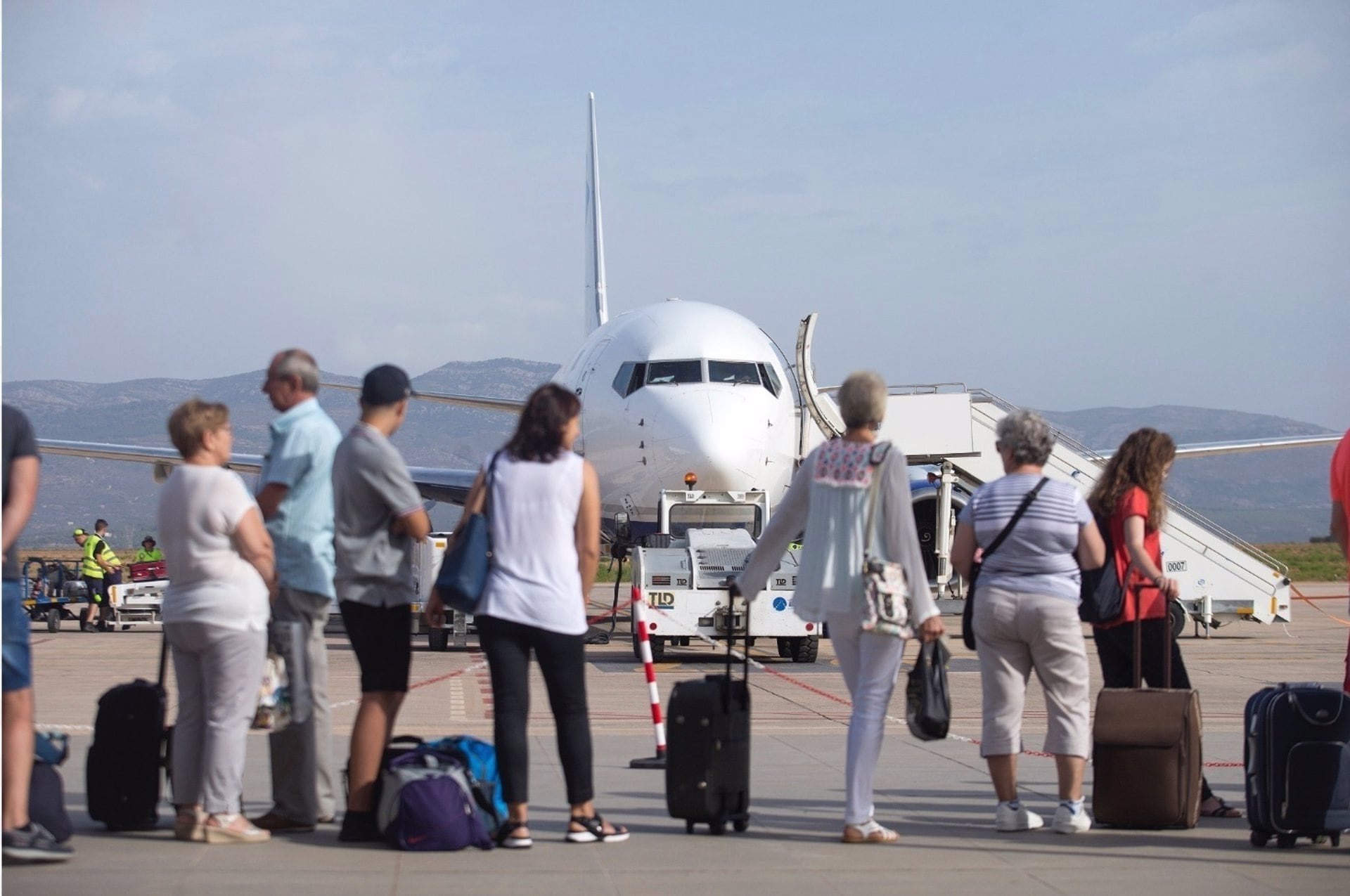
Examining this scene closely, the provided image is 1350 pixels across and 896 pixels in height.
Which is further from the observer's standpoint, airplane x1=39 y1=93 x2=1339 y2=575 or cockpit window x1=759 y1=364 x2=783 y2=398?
cockpit window x1=759 y1=364 x2=783 y2=398

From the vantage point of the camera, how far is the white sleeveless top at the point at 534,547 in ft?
19.1

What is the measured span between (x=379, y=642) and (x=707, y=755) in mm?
1366

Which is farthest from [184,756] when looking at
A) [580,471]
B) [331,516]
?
[580,471]

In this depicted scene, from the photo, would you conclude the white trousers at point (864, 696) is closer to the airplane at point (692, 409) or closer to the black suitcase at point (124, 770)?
the black suitcase at point (124, 770)

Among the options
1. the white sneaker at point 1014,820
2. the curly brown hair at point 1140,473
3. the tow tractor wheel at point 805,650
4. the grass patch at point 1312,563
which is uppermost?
the curly brown hair at point 1140,473

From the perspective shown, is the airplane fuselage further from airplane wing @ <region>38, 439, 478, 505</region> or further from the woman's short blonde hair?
the woman's short blonde hair

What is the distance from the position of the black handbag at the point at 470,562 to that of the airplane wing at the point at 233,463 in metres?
16.7

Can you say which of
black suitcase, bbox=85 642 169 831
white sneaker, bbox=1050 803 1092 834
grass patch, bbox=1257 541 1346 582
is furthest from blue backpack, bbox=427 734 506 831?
grass patch, bbox=1257 541 1346 582

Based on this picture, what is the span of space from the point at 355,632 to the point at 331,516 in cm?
52

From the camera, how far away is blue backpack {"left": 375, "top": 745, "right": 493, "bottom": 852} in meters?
5.89

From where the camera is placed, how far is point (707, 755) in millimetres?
6238

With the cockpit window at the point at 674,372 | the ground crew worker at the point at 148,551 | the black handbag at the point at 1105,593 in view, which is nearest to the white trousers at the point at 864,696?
the black handbag at the point at 1105,593

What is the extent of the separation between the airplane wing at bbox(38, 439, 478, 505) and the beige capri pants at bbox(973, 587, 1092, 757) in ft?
54.4

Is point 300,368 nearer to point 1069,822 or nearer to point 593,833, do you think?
point 593,833
